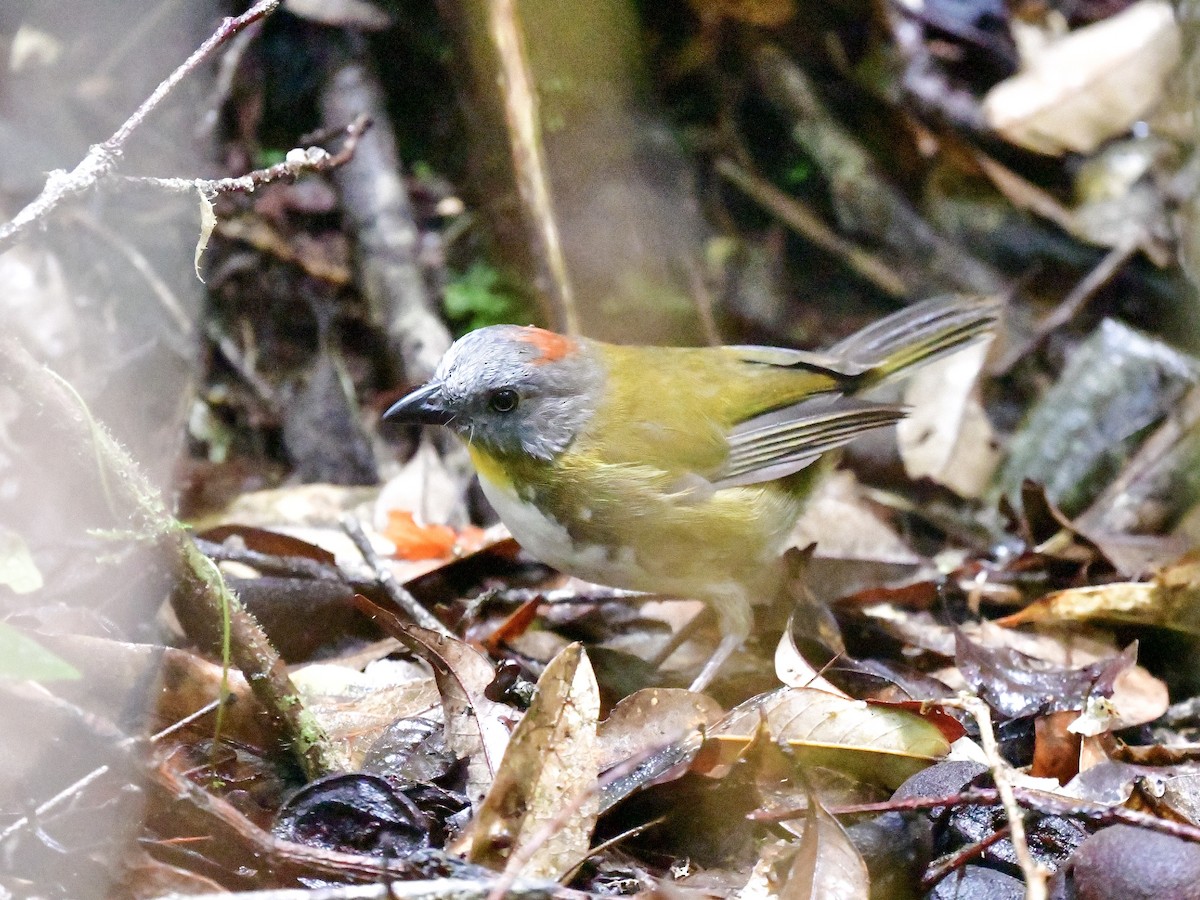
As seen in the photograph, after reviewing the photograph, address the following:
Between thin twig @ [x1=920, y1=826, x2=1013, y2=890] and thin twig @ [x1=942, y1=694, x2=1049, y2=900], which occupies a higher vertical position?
thin twig @ [x1=942, y1=694, x2=1049, y2=900]

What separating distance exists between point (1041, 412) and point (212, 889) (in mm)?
4061

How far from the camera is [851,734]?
288cm

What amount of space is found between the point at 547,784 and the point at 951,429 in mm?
3265

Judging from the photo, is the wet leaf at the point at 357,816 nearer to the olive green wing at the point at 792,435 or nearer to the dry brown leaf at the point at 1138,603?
the olive green wing at the point at 792,435

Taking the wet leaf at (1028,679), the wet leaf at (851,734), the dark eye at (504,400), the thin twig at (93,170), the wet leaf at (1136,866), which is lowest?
the wet leaf at (1028,679)

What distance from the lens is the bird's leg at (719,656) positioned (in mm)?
3739

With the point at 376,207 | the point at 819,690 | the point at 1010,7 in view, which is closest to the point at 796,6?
the point at 1010,7

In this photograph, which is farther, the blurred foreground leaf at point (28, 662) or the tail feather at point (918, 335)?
the tail feather at point (918, 335)

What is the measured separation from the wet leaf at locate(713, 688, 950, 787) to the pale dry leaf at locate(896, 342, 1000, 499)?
7.97ft

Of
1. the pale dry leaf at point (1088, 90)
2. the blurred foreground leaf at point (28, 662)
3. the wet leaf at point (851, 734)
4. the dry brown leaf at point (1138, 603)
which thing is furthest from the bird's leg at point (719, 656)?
the pale dry leaf at point (1088, 90)

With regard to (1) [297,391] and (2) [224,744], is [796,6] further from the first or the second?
(2) [224,744]

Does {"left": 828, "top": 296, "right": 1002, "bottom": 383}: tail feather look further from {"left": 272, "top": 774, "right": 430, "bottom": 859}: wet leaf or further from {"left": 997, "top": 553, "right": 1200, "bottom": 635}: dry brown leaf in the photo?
{"left": 272, "top": 774, "right": 430, "bottom": 859}: wet leaf

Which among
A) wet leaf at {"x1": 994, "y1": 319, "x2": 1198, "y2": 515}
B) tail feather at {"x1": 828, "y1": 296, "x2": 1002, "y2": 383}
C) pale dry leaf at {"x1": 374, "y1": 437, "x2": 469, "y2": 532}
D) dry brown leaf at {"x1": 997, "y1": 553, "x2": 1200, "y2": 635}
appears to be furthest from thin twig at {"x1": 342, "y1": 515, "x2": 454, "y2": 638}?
wet leaf at {"x1": 994, "y1": 319, "x2": 1198, "y2": 515}

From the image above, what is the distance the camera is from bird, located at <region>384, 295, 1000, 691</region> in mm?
3824
